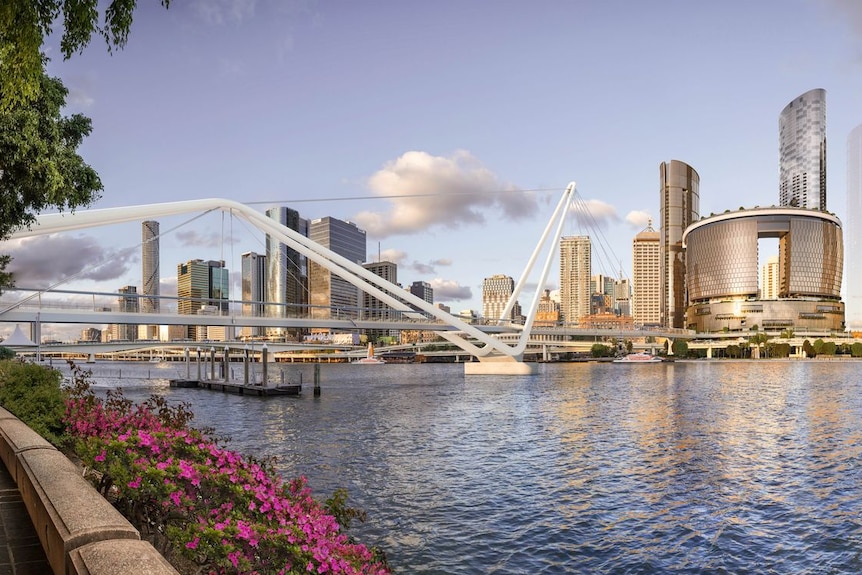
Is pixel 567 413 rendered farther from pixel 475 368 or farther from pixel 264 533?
pixel 475 368

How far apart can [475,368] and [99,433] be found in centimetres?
9698

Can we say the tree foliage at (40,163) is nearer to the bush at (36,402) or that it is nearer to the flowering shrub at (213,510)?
the bush at (36,402)

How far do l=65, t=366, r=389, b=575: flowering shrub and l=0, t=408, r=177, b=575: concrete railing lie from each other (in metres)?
0.74

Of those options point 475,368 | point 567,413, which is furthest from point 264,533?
point 475,368

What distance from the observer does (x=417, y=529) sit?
56.8ft

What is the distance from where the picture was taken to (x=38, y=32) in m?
8.96

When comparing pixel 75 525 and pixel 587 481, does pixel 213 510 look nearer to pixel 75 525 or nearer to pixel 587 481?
pixel 75 525

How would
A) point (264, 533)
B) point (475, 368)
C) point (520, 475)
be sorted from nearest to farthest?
1. point (264, 533)
2. point (520, 475)
3. point (475, 368)

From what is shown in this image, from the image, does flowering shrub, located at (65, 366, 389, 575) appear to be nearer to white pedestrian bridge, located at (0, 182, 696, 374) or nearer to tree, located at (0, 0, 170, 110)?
tree, located at (0, 0, 170, 110)

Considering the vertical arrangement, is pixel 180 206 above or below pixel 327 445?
above

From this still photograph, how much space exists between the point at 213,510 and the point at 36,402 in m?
9.44

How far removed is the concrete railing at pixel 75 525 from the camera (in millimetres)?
5125

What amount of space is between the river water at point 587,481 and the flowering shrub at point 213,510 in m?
6.70

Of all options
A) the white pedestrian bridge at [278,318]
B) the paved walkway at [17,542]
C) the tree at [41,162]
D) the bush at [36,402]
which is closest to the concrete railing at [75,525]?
the paved walkway at [17,542]
